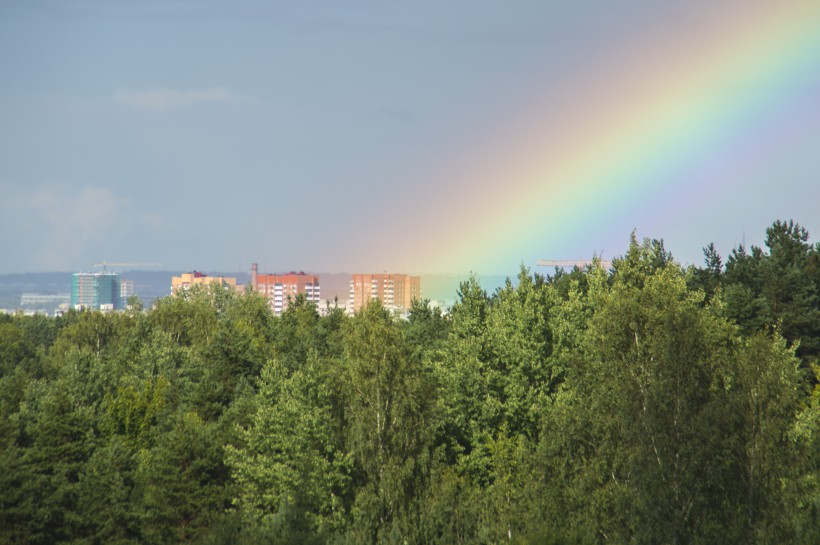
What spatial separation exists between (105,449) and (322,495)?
12.0 metres

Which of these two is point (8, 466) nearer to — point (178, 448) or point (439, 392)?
point (178, 448)

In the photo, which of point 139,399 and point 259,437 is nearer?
point 259,437

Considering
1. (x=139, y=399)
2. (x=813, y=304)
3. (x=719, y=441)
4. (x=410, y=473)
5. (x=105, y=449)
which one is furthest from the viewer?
(x=813, y=304)

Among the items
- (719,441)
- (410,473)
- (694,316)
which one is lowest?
(410,473)

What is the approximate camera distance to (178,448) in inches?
1551

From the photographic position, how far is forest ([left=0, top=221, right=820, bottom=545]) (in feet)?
95.7

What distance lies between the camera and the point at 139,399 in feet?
167

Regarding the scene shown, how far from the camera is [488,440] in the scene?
130 ft

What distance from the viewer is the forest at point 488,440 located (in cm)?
2916

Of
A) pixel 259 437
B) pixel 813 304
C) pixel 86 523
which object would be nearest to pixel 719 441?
pixel 259 437

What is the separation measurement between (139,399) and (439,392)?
1850 centimetres

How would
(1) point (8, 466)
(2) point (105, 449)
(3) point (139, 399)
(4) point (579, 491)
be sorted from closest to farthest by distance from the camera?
(4) point (579, 491) < (1) point (8, 466) < (2) point (105, 449) < (3) point (139, 399)

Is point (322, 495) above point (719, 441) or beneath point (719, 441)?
beneath

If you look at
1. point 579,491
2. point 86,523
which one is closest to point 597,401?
point 579,491
